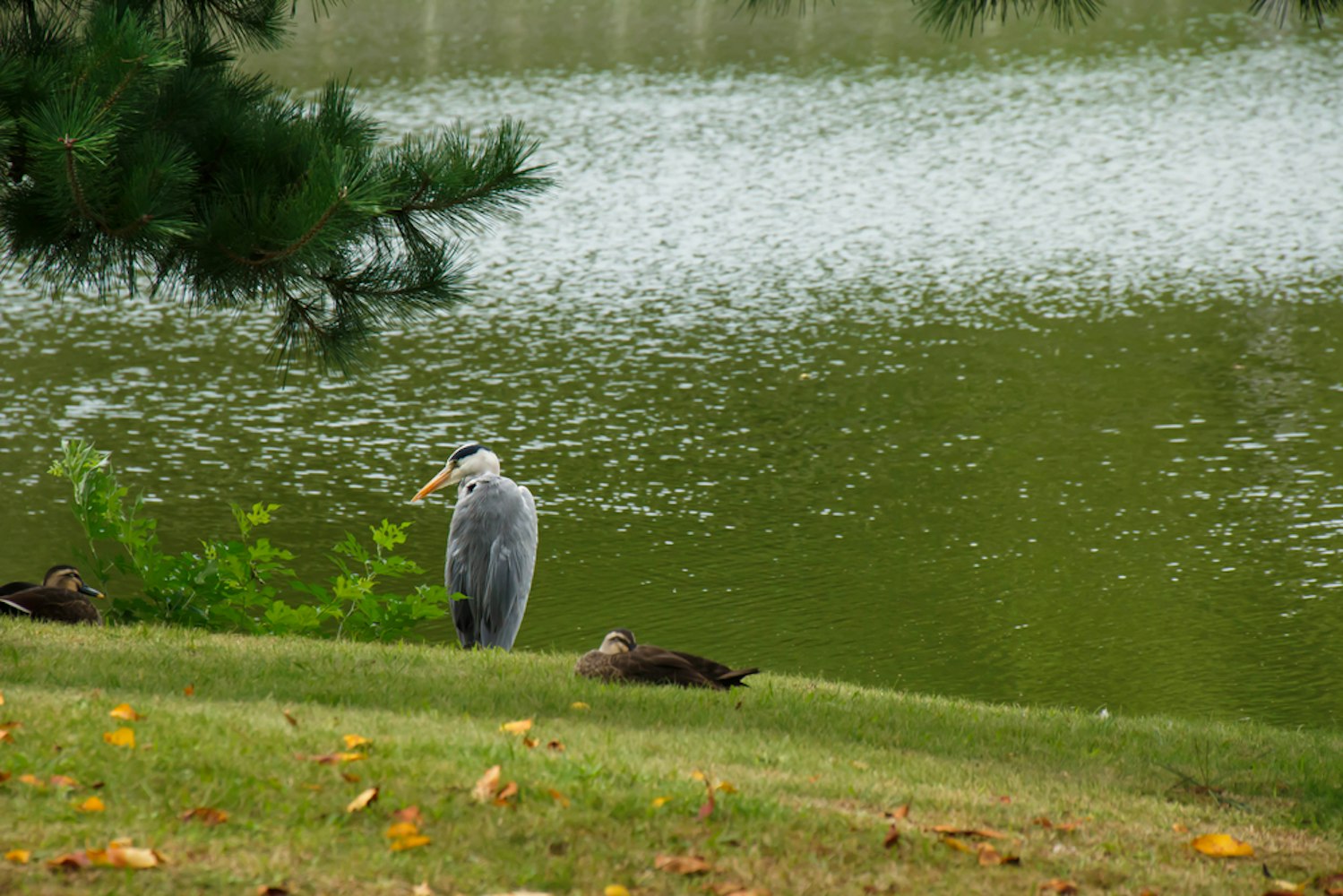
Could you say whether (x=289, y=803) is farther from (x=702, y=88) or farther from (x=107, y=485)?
(x=702, y=88)

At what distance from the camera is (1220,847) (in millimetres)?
4648

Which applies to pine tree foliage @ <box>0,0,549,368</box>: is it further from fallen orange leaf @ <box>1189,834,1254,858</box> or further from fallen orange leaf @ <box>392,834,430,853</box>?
fallen orange leaf @ <box>1189,834,1254,858</box>

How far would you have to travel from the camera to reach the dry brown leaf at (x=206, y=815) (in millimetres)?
4172

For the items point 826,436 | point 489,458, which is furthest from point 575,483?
point 489,458

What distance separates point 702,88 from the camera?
1302 inches

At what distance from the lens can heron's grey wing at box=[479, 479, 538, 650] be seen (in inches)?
347

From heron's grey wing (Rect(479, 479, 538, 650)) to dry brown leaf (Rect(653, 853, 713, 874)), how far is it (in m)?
4.73

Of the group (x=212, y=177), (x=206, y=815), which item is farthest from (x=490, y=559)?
(x=206, y=815)

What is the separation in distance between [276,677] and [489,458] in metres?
Result: 3.88

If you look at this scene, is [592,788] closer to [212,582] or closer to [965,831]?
[965,831]

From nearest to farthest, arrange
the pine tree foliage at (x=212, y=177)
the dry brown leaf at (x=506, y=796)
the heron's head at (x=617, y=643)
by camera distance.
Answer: the dry brown leaf at (x=506, y=796)
the pine tree foliage at (x=212, y=177)
the heron's head at (x=617, y=643)

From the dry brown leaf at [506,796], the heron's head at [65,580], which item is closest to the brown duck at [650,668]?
the dry brown leaf at [506,796]

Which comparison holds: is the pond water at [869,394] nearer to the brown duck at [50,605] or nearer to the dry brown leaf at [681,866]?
the brown duck at [50,605]

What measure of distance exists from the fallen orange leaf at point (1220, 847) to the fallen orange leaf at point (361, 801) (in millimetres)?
2509
